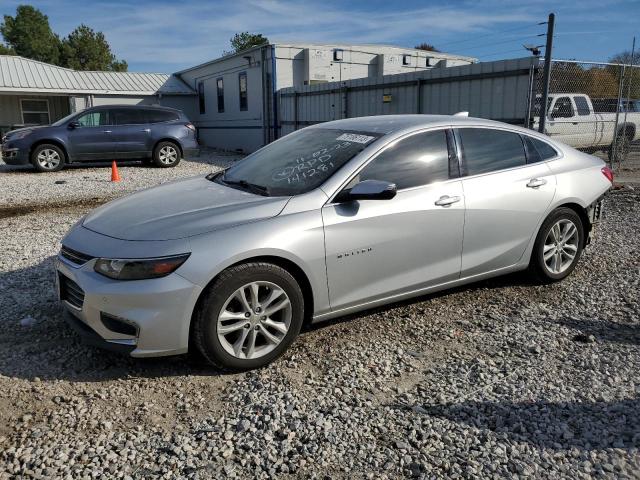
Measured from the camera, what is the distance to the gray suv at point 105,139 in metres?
13.8

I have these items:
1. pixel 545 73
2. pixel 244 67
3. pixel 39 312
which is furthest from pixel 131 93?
pixel 39 312

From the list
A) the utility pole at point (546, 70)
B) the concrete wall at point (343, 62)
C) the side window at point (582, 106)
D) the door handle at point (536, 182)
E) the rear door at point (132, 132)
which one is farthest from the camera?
the concrete wall at point (343, 62)

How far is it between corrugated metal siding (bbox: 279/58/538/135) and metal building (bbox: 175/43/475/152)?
4.90 feet

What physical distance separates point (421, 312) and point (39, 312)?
3.12m

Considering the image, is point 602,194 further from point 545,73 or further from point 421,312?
point 545,73

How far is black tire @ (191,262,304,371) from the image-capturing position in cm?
329

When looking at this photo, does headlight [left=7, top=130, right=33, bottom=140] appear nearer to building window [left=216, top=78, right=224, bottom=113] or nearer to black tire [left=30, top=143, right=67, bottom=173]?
black tire [left=30, top=143, right=67, bottom=173]

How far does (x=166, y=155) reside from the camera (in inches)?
607

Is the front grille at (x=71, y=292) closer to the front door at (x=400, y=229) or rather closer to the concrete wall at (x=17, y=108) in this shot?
the front door at (x=400, y=229)

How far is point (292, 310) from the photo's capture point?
11.7ft

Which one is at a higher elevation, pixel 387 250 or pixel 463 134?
pixel 463 134

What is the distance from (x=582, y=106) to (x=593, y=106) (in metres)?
0.21

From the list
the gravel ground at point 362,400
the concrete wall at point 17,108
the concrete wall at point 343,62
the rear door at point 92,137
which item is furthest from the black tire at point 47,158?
the concrete wall at point 17,108

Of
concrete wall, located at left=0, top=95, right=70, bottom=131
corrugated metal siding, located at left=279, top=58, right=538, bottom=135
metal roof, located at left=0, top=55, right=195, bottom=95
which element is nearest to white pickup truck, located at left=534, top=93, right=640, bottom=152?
corrugated metal siding, located at left=279, top=58, right=538, bottom=135
